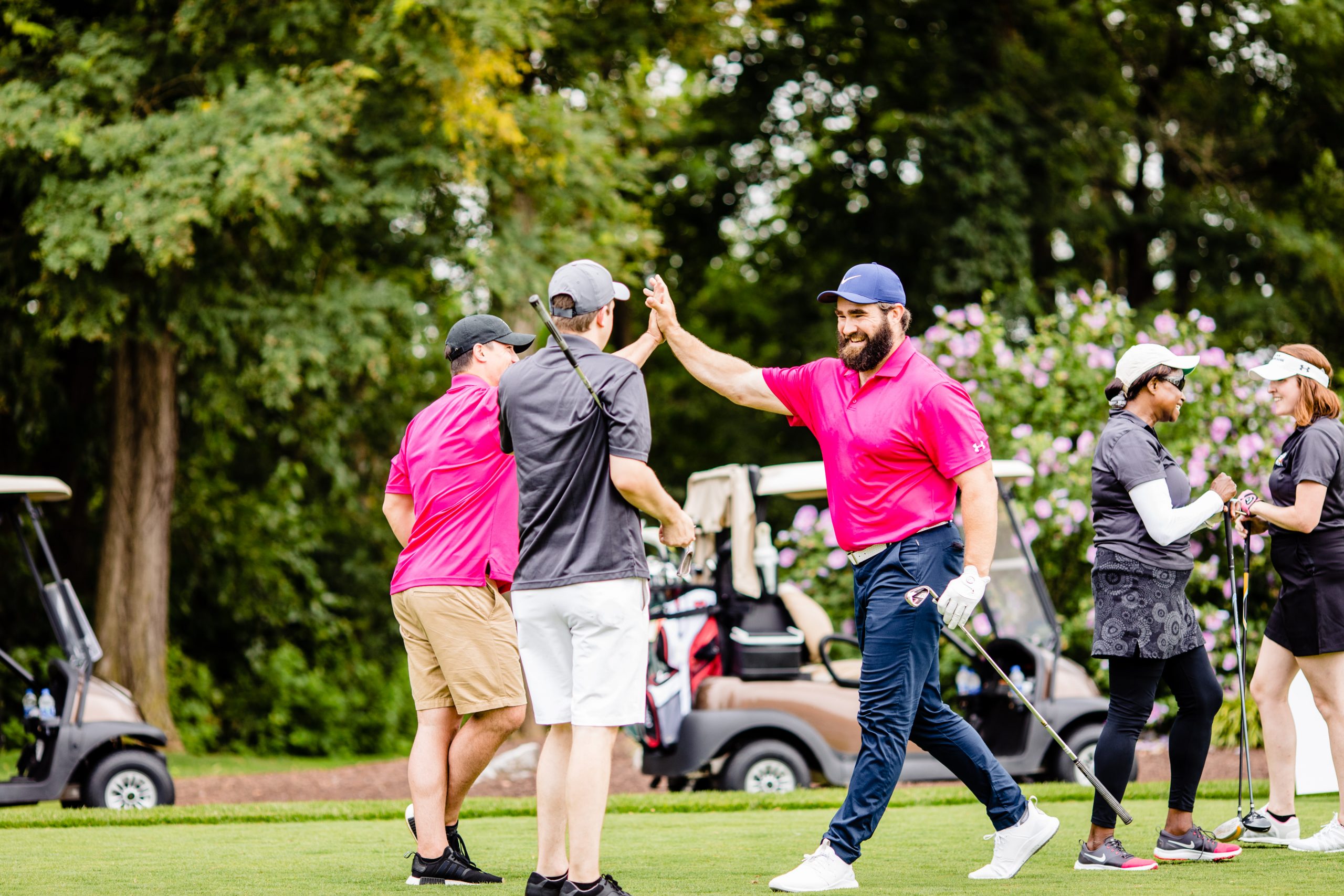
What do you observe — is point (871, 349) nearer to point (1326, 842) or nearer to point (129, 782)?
point (1326, 842)

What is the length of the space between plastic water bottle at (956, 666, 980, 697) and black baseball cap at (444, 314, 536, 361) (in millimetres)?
4757

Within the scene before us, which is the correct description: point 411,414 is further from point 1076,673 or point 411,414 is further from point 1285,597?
point 1285,597

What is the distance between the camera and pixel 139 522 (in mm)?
13672

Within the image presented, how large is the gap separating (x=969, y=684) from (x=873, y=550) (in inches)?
184

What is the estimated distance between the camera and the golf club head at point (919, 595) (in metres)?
4.50

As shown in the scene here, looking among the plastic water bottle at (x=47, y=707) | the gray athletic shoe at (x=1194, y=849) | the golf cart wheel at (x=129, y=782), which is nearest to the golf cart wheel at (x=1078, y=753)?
the gray athletic shoe at (x=1194, y=849)

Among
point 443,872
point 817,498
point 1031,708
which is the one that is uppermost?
point 817,498

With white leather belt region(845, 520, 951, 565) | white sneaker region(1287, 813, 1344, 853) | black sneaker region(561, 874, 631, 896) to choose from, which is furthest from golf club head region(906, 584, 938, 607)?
white sneaker region(1287, 813, 1344, 853)

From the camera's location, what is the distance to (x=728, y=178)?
19984 mm

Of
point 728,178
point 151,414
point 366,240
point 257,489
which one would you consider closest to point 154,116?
point 366,240

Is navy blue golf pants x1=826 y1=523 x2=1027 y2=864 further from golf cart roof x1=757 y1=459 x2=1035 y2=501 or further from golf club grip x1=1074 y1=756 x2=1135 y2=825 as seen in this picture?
golf cart roof x1=757 y1=459 x2=1035 y2=501

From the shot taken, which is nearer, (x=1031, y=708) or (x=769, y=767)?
(x=1031, y=708)

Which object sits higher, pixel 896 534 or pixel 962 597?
pixel 896 534

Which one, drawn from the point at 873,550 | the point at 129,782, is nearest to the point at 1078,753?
the point at 873,550
